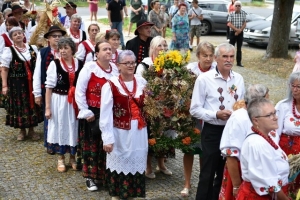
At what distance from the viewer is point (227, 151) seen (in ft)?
14.7

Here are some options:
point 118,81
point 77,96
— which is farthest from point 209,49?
point 77,96

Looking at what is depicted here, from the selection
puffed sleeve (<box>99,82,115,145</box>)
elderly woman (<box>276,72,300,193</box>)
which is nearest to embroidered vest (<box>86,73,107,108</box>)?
puffed sleeve (<box>99,82,115,145</box>)

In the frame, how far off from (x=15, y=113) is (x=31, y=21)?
3317 mm

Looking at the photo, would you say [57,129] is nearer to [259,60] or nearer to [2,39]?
[2,39]

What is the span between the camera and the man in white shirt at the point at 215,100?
535cm

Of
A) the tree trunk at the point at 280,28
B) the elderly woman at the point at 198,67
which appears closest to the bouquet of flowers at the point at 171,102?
the elderly woman at the point at 198,67

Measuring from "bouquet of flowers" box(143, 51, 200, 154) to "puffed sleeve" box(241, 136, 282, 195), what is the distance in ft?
7.23

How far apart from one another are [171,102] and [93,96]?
3.27ft

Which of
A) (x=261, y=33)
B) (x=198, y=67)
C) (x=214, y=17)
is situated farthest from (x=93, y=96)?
(x=214, y=17)

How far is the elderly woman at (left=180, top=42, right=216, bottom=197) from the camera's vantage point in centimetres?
617

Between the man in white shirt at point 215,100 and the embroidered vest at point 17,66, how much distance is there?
3824mm

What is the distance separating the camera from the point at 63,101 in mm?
7008

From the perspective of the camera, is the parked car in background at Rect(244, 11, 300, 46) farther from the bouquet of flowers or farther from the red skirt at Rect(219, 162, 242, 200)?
the red skirt at Rect(219, 162, 242, 200)

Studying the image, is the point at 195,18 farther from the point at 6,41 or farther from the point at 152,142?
the point at 152,142
